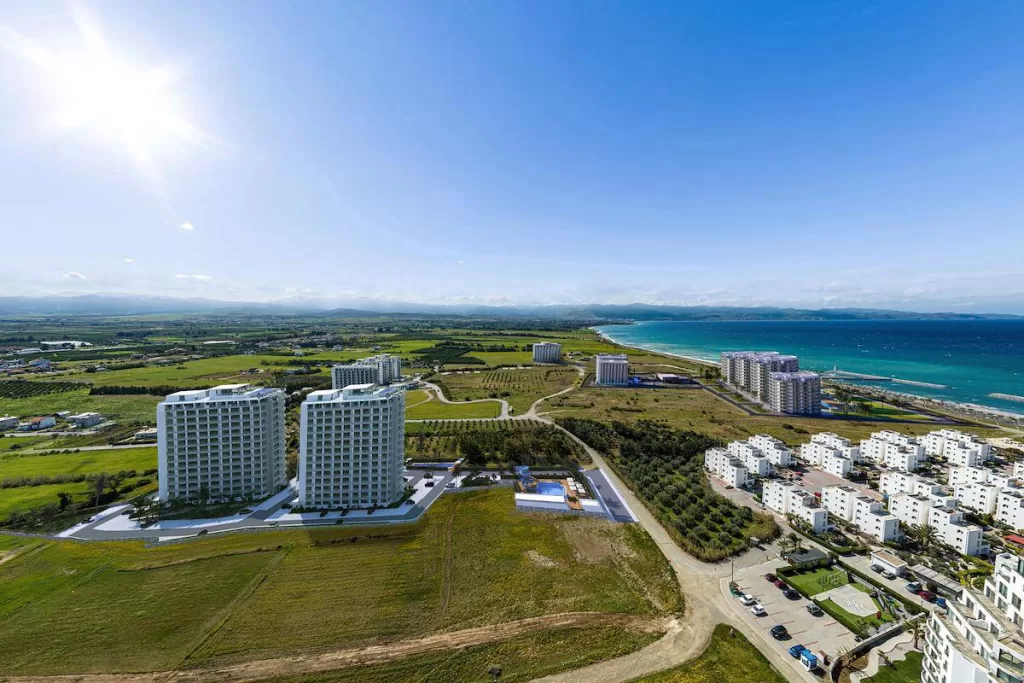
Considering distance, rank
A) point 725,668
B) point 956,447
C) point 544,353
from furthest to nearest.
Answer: point 544,353 → point 956,447 → point 725,668

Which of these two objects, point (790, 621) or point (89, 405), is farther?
point (89, 405)

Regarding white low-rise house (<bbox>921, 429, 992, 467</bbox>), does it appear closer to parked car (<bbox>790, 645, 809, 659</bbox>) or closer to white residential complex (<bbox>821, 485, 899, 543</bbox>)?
white residential complex (<bbox>821, 485, 899, 543</bbox>)

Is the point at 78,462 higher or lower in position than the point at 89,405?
lower

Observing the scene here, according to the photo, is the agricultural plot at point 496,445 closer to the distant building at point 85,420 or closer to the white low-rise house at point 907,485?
the white low-rise house at point 907,485

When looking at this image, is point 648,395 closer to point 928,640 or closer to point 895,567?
point 895,567

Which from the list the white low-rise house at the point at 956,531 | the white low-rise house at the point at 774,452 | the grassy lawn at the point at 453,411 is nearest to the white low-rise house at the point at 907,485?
the white low-rise house at the point at 956,531

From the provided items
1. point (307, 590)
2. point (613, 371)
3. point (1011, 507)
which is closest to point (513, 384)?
point (613, 371)

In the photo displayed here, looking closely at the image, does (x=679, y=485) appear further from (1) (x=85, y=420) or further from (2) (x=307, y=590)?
(1) (x=85, y=420)

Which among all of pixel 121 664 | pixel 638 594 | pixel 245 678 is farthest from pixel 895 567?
pixel 121 664
